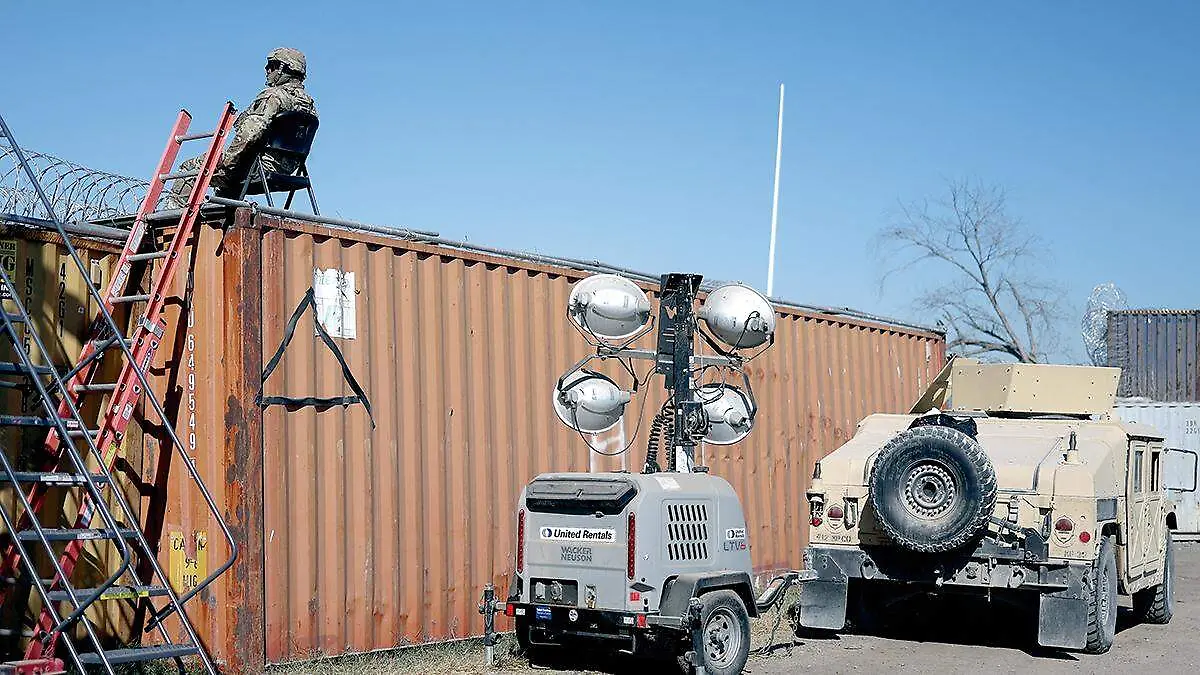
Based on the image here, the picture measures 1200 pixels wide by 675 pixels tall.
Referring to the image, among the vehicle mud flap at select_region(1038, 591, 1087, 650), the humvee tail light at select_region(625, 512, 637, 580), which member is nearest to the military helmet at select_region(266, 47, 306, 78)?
the humvee tail light at select_region(625, 512, 637, 580)

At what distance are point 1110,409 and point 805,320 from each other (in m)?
3.68

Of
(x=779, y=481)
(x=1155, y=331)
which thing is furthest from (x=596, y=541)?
(x=1155, y=331)

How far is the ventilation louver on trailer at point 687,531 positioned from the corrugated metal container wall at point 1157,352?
22020 millimetres

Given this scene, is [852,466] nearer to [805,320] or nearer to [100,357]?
[805,320]

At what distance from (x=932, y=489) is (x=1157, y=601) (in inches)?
156

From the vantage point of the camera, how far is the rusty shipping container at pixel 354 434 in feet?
28.3

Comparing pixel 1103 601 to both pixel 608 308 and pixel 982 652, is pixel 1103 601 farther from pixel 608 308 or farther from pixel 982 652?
pixel 608 308

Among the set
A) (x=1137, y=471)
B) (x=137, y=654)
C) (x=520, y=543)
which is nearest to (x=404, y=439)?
(x=520, y=543)

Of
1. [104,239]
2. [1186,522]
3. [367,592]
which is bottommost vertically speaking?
[1186,522]

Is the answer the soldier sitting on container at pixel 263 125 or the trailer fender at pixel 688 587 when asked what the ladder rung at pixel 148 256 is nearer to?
the soldier sitting on container at pixel 263 125

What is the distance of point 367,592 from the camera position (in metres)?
9.32

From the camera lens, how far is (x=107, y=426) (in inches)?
326

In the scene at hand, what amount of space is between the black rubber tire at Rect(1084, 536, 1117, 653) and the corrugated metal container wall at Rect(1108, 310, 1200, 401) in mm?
18507

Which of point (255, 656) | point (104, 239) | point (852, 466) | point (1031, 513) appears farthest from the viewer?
point (852, 466)
